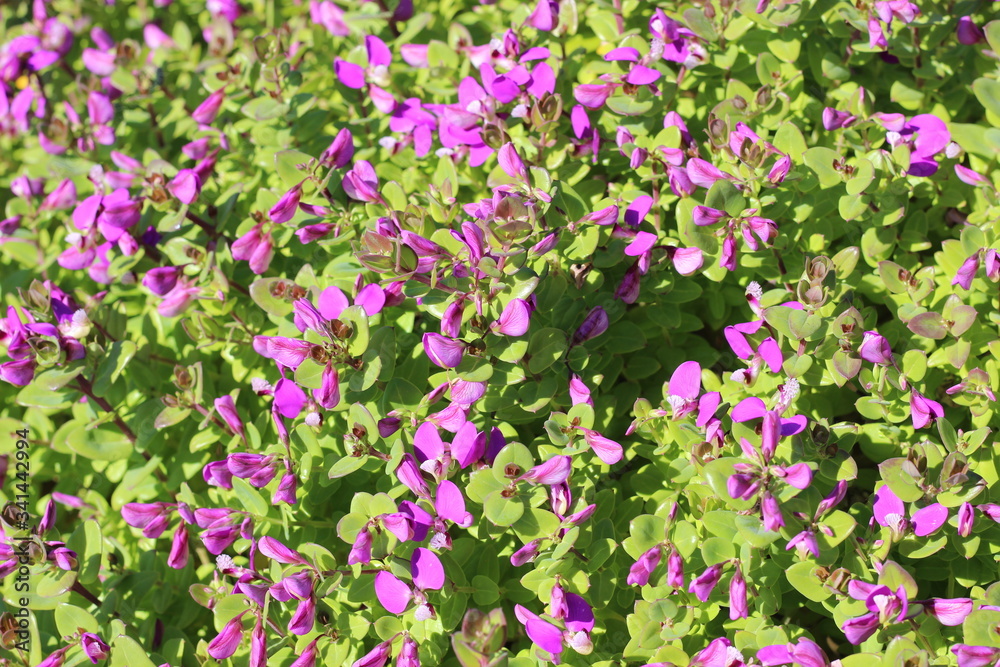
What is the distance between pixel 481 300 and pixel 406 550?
47 centimetres

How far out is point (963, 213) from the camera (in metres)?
1.83

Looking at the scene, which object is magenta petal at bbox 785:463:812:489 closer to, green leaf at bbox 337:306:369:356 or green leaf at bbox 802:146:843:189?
green leaf at bbox 802:146:843:189

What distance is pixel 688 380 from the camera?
1495 mm

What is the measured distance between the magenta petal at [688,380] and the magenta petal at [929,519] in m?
0.42

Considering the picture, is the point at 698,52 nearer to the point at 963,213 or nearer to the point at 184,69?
the point at 963,213

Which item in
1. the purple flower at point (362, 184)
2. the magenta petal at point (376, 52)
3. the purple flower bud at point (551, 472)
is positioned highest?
the magenta petal at point (376, 52)

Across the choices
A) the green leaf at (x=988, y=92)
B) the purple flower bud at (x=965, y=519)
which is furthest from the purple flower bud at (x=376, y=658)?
the green leaf at (x=988, y=92)

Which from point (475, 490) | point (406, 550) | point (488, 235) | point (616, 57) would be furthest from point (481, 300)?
point (616, 57)

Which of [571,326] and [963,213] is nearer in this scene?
[571,326]

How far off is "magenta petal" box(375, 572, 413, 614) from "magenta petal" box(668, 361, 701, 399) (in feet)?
1.97

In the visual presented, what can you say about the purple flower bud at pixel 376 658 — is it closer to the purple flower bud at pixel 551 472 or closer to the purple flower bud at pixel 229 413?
the purple flower bud at pixel 551 472

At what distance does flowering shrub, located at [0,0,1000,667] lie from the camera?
4.51 feet

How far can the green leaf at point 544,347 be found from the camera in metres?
1.50

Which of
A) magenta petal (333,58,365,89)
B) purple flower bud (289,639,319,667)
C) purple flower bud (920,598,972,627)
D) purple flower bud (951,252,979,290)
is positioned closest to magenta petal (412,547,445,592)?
purple flower bud (289,639,319,667)
